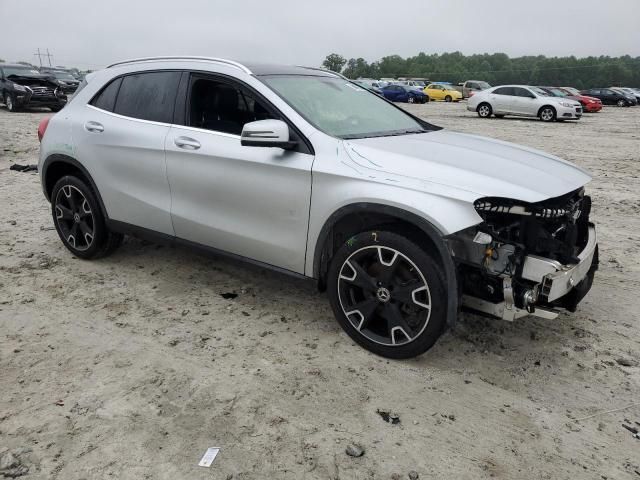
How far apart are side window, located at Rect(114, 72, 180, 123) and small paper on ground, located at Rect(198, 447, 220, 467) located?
249 cm

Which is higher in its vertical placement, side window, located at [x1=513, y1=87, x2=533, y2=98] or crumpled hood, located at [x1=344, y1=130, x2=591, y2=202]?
crumpled hood, located at [x1=344, y1=130, x2=591, y2=202]

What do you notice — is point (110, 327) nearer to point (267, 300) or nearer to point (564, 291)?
point (267, 300)

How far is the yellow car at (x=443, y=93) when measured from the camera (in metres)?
38.8

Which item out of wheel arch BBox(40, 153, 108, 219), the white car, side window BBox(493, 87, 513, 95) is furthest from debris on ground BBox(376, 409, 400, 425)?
side window BBox(493, 87, 513, 95)

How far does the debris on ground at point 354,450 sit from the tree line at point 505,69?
244 feet

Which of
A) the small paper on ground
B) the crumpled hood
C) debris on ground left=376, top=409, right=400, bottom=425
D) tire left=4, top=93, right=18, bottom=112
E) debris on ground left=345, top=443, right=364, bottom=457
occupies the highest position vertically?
the crumpled hood

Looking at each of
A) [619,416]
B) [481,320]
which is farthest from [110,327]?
[619,416]

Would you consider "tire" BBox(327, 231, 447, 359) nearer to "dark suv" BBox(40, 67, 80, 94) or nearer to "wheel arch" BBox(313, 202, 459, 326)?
"wheel arch" BBox(313, 202, 459, 326)

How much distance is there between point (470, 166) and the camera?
3.03 metres

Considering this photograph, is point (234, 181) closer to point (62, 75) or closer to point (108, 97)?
point (108, 97)

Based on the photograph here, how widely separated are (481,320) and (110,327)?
2.59 meters

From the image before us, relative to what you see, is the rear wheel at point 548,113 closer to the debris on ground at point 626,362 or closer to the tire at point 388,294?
the debris on ground at point 626,362

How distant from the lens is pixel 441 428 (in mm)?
2676

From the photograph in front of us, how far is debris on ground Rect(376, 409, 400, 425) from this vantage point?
8.89ft
